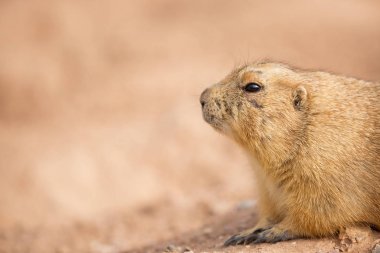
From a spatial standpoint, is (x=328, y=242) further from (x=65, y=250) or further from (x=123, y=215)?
(x=123, y=215)

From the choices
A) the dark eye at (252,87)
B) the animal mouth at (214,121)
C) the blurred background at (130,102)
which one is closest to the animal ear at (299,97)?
the dark eye at (252,87)

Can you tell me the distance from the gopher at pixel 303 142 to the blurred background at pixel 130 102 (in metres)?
2.61

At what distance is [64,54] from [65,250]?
8.22 m

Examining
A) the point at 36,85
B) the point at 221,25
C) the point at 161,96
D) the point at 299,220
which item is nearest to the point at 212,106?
the point at 299,220

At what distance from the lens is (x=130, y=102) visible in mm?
15109

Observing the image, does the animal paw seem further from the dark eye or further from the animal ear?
the dark eye

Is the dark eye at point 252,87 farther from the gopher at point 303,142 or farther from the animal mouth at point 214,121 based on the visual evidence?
the animal mouth at point 214,121

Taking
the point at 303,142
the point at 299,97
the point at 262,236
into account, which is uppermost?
the point at 299,97

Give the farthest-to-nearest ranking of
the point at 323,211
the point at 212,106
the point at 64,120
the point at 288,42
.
Answer: the point at 288,42 < the point at 64,120 < the point at 212,106 < the point at 323,211

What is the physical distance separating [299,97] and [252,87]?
489 mm

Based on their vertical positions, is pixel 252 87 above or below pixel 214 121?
above

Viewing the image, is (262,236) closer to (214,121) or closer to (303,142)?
(303,142)

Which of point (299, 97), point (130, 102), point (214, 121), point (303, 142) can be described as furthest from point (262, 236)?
point (130, 102)

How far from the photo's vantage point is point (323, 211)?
5926 millimetres
